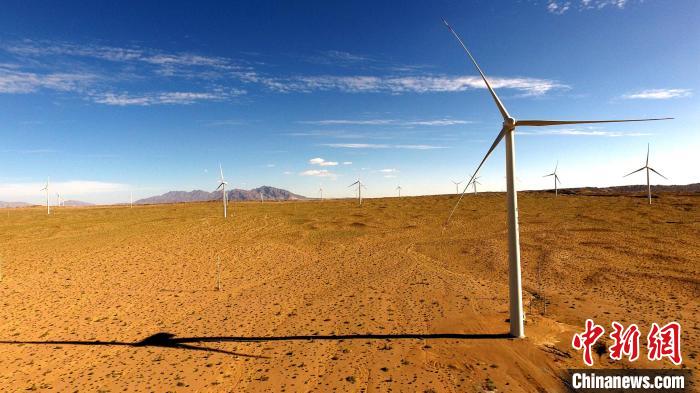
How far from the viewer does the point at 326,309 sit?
67.0ft

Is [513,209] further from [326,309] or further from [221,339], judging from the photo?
[221,339]

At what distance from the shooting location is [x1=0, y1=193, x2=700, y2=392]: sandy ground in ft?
43.9

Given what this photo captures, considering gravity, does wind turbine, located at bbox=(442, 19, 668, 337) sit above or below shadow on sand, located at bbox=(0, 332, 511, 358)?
above

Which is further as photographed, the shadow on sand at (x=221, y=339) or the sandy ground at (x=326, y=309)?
the shadow on sand at (x=221, y=339)

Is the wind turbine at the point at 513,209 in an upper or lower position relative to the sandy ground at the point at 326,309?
upper

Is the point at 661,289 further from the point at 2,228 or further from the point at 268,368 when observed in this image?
the point at 2,228

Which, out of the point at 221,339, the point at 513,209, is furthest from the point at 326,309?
the point at 513,209

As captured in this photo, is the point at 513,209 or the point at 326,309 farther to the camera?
the point at 326,309

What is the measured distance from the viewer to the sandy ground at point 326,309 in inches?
526

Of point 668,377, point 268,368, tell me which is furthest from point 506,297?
point 268,368

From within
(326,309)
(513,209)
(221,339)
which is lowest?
(221,339)

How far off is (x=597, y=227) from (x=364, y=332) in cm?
4343

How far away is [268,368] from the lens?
1387cm

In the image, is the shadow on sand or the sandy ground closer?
the sandy ground
